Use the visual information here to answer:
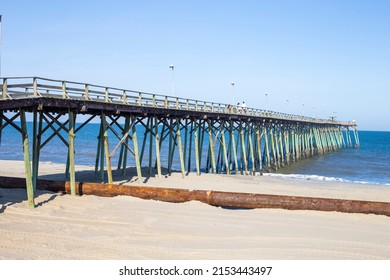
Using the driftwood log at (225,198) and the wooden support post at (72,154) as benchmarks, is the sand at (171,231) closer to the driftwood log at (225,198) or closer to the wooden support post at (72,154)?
the driftwood log at (225,198)

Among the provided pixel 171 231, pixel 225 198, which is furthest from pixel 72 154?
pixel 171 231

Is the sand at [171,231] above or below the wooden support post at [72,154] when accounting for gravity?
below

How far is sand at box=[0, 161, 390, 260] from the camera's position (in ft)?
28.4

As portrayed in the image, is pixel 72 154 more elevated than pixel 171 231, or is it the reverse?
pixel 72 154

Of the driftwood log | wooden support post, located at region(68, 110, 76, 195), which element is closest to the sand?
the driftwood log

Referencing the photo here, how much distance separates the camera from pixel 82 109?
1606cm

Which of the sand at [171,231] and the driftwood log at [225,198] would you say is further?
the driftwood log at [225,198]

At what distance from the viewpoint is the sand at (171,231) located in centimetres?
866

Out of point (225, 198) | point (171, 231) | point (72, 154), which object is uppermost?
point (72, 154)

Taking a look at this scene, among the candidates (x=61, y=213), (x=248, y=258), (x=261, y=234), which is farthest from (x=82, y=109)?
(x=248, y=258)

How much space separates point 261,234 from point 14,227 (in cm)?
585

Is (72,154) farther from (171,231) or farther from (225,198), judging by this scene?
(171,231)

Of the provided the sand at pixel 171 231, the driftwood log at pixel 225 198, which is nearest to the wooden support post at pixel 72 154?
the driftwood log at pixel 225 198

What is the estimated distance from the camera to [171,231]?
34.5 ft
